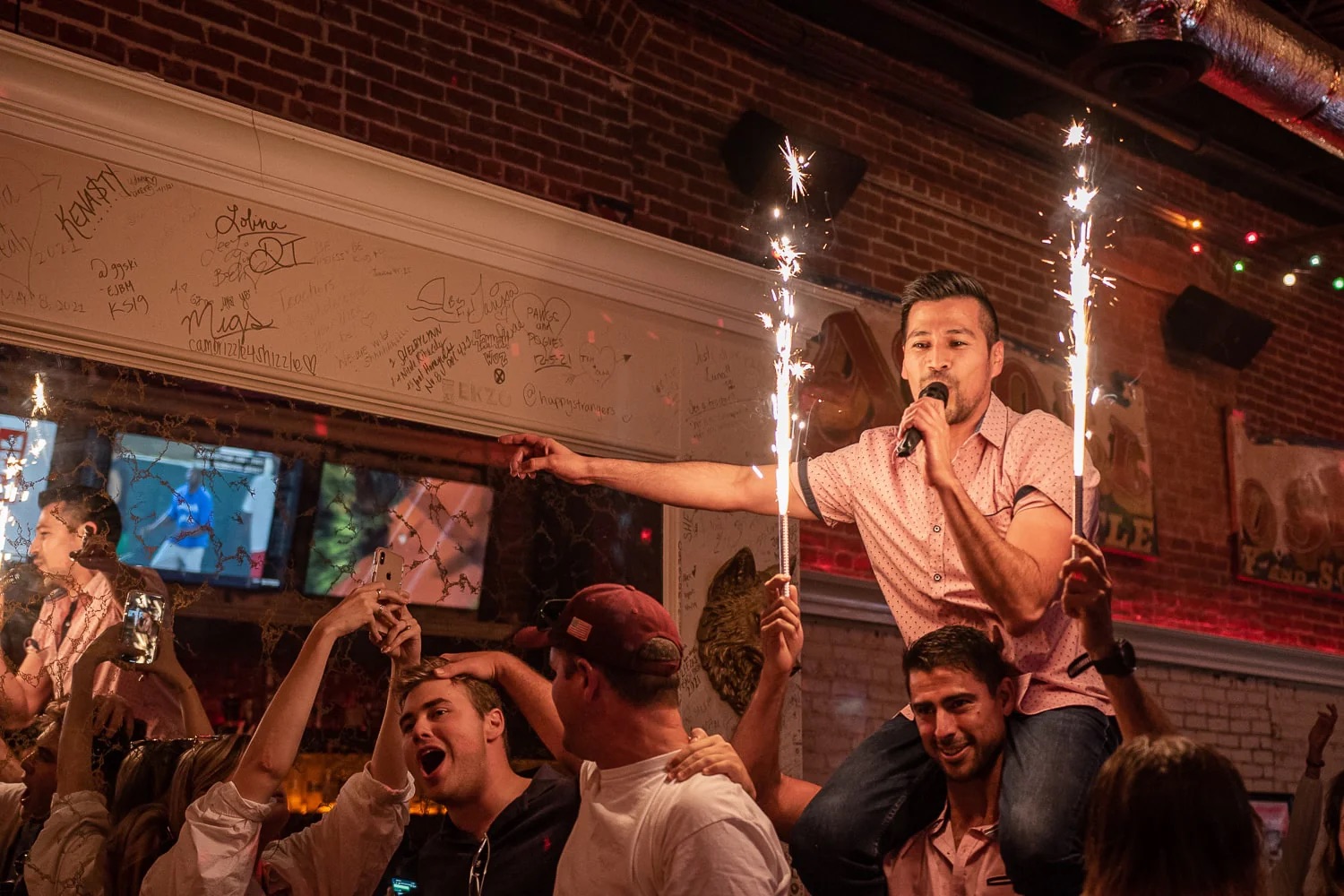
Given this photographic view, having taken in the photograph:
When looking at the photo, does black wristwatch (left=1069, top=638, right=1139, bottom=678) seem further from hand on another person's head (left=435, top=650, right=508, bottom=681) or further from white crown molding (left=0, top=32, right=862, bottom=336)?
white crown molding (left=0, top=32, right=862, bottom=336)

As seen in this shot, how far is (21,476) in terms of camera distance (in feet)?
12.7

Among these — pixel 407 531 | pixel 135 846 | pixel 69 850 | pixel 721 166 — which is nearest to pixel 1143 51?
pixel 721 166

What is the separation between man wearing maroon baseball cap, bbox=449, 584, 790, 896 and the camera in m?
2.38

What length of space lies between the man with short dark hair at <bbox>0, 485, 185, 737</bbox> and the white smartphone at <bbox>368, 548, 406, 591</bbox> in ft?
2.31

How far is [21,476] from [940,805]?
2.77m

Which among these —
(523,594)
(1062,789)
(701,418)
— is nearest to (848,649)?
(701,418)

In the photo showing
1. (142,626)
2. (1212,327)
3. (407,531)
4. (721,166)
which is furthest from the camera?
(1212,327)

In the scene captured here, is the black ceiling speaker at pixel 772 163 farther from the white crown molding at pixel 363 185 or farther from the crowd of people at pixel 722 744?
the crowd of people at pixel 722 744

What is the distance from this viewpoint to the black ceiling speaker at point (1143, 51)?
4.59m

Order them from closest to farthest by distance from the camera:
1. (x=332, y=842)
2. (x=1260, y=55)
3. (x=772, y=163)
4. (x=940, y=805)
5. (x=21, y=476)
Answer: (x=940, y=805) → (x=332, y=842) → (x=21, y=476) → (x=1260, y=55) → (x=772, y=163)

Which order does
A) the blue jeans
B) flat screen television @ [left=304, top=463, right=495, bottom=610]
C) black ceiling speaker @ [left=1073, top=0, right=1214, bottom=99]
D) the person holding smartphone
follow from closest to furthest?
the blue jeans → the person holding smartphone → flat screen television @ [left=304, top=463, right=495, bottom=610] → black ceiling speaker @ [left=1073, top=0, right=1214, bottom=99]

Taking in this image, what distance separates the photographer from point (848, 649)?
18.9 feet

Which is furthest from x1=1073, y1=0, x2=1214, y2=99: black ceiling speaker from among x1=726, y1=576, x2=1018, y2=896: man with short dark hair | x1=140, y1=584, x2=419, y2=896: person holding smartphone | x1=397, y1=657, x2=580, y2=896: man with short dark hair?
x1=140, y1=584, x2=419, y2=896: person holding smartphone

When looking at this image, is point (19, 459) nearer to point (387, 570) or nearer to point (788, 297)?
point (387, 570)
